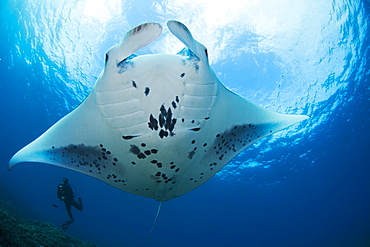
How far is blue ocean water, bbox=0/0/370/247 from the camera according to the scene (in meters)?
8.73

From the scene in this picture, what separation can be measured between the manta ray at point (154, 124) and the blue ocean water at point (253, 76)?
23.0 feet

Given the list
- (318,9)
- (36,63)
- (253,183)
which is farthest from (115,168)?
(253,183)

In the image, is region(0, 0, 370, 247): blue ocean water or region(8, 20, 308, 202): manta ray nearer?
region(8, 20, 308, 202): manta ray

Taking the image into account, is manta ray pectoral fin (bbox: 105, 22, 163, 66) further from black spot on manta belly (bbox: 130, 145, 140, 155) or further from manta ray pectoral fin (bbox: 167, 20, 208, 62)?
black spot on manta belly (bbox: 130, 145, 140, 155)

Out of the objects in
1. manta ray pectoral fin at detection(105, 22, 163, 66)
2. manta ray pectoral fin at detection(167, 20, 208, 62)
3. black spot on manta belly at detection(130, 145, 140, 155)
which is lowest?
black spot on manta belly at detection(130, 145, 140, 155)

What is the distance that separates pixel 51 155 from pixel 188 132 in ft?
5.49

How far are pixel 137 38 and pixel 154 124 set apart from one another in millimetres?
799

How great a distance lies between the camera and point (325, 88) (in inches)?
475

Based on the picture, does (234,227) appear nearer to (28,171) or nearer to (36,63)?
(28,171)

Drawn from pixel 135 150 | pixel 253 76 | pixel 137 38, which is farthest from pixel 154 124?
pixel 253 76

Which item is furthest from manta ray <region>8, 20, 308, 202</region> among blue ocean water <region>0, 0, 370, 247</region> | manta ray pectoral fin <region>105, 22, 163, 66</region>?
blue ocean water <region>0, 0, 370, 247</region>

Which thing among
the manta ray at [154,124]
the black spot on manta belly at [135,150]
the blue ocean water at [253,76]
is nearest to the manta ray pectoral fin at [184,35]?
the manta ray at [154,124]

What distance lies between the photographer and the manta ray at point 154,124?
6.12ft

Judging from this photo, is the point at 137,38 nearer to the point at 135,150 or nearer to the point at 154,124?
the point at 154,124
